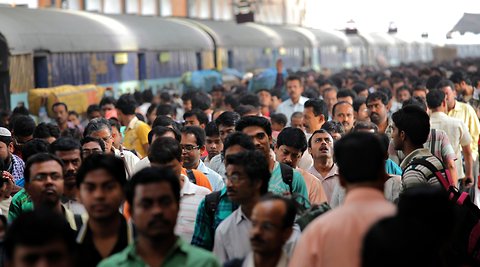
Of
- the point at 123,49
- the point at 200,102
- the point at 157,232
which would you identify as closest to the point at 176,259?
the point at 157,232

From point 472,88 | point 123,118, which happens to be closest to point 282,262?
point 123,118

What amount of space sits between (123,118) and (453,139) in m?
3.58

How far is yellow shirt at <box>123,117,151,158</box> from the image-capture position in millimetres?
12070

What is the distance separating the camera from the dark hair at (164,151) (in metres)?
7.06

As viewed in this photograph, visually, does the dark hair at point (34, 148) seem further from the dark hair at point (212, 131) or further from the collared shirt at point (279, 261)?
the collared shirt at point (279, 261)

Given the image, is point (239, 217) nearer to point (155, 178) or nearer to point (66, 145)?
point (155, 178)

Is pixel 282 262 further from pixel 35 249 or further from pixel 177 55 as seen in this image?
pixel 177 55

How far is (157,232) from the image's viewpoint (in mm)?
4918

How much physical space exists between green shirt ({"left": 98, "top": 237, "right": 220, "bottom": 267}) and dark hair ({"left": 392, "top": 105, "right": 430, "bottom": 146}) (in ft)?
10.4

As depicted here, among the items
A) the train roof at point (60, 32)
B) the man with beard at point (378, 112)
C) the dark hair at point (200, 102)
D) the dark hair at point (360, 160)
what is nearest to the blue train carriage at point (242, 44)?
the train roof at point (60, 32)

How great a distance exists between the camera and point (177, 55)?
31547 millimetres

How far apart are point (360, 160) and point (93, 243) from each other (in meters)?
1.43

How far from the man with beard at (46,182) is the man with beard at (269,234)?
62.8 inches

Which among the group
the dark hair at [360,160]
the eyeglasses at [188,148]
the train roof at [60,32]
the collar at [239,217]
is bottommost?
the collar at [239,217]
